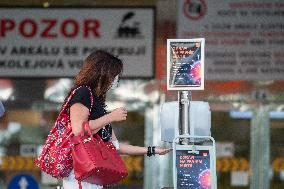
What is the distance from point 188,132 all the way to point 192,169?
0.80 ft

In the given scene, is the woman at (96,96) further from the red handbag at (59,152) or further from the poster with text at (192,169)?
the poster with text at (192,169)

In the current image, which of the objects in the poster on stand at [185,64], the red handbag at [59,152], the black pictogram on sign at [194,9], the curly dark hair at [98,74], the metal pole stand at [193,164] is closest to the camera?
the red handbag at [59,152]

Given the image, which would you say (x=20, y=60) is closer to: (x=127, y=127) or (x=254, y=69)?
(x=127, y=127)

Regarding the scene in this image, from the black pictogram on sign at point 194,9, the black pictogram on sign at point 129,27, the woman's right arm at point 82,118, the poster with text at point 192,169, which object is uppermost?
the black pictogram on sign at point 194,9

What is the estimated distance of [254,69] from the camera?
27.8 feet

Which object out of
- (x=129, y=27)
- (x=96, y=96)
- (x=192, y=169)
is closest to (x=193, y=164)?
(x=192, y=169)

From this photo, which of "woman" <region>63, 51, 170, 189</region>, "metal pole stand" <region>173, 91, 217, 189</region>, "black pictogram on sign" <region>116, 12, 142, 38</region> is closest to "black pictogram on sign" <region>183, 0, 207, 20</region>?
"black pictogram on sign" <region>116, 12, 142, 38</region>

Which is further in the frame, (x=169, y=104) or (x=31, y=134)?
(x=31, y=134)

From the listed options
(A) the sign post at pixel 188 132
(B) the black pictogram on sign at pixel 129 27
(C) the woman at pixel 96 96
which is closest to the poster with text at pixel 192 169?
(A) the sign post at pixel 188 132

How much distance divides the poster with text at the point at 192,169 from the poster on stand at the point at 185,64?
443mm

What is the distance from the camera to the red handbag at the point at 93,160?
3807 mm

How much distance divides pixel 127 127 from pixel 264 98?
66.8 inches

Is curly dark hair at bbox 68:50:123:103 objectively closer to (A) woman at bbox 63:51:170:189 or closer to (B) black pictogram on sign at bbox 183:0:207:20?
(A) woman at bbox 63:51:170:189

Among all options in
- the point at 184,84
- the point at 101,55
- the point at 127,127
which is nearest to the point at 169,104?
the point at 184,84
